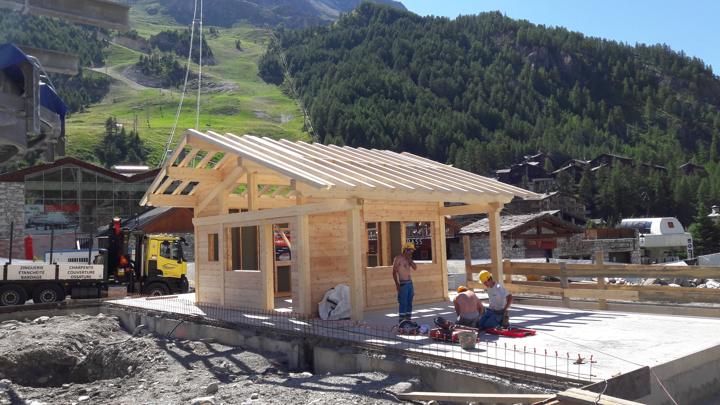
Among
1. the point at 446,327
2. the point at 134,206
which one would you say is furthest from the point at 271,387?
the point at 134,206

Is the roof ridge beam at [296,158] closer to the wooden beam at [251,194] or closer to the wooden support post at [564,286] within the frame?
the wooden beam at [251,194]

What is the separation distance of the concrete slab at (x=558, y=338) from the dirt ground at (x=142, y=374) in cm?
90

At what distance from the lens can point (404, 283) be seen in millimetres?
10852

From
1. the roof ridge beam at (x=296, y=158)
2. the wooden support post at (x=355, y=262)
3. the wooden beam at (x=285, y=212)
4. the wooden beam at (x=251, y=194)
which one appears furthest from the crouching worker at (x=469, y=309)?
the wooden beam at (x=251, y=194)

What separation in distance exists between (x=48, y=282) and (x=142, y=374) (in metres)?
10.9

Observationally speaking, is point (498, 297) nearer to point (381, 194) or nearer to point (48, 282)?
point (381, 194)

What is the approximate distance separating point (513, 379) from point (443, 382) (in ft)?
3.33

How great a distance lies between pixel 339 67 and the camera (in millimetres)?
149500

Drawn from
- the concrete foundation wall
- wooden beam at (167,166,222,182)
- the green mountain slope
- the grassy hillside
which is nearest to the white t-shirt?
the concrete foundation wall

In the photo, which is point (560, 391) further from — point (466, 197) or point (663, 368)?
point (466, 197)

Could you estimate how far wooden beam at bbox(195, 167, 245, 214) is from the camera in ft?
47.4

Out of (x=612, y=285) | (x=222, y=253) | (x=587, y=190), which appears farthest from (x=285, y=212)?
(x=587, y=190)

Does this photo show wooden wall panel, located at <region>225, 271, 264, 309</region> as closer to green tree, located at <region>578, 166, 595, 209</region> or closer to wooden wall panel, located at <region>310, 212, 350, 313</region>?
wooden wall panel, located at <region>310, 212, 350, 313</region>

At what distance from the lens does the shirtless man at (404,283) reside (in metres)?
10.7
